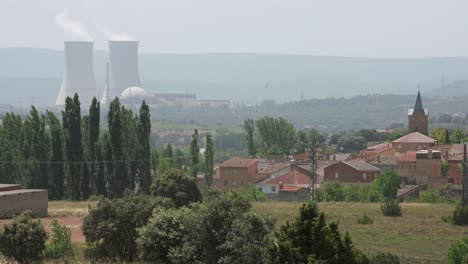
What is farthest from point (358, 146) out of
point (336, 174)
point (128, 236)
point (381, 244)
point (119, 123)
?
point (128, 236)

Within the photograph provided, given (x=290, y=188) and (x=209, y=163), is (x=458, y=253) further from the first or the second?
(x=290, y=188)

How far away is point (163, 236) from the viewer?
23.2m

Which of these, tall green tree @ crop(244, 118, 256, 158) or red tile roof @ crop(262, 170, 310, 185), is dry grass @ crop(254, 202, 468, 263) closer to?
red tile roof @ crop(262, 170, 310, 185)

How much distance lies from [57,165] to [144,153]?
458 centimetres

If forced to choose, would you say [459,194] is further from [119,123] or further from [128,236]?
[128,236]

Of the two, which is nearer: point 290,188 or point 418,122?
point 290,188

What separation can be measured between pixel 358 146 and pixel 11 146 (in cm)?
6630

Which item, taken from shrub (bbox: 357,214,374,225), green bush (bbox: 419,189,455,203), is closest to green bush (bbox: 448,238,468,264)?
shrub (bbox: 357,214,374,225)

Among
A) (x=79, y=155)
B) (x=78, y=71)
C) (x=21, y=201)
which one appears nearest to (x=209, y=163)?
(x=79, y=155)

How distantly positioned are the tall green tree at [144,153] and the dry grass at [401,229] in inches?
350

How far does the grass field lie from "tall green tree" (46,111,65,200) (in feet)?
11.0

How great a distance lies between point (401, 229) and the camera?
36.6m

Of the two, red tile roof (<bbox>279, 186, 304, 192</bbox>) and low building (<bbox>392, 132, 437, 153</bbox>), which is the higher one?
low building (<bbox>392, 132, 437, 153</bbox>)

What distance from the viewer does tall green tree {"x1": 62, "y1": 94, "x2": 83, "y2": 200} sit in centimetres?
4810
